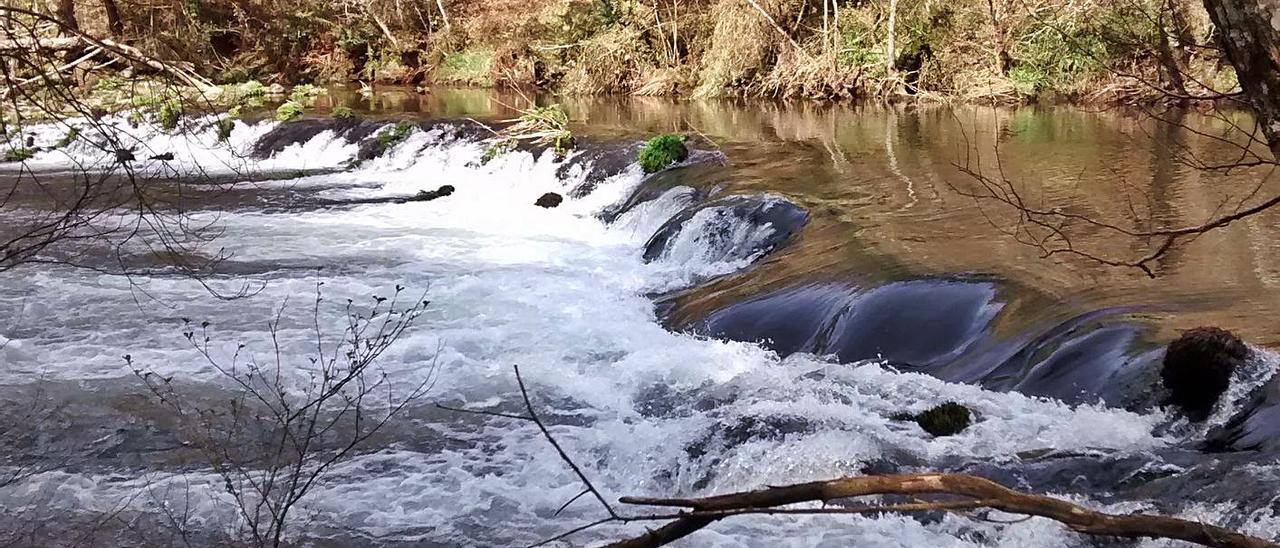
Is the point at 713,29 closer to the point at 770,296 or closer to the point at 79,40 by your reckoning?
the point at 770,296

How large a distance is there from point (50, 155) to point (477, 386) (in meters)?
13.6

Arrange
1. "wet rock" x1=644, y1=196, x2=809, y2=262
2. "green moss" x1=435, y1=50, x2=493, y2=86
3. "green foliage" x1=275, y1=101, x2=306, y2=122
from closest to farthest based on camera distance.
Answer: "wet rock" x1=644, y1=196, x2=809, y2=262 → "green foliage" x1=275, y1=101, x2=306, y2=122 → "green moss" x1=435, y1=50, x2=493, y2=86

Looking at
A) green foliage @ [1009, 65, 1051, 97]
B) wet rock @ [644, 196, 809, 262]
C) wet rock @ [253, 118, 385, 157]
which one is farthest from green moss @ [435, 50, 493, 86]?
wet rock @ [644, 196, 809, 262]

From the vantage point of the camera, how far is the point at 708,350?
6.44 meters

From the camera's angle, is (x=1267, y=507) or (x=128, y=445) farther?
(x=128, y=445)

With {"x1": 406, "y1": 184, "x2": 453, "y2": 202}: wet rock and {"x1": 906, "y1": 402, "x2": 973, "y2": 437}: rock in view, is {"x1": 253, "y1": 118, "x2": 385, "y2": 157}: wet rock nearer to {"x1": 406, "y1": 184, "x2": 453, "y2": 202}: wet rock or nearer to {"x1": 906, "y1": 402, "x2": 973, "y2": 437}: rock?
{"x1": 406, "y1": 184, "x2": 453, "y2": 202}: wet rock

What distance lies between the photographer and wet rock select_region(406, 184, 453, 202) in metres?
12.9

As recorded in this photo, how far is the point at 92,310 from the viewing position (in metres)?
7.81

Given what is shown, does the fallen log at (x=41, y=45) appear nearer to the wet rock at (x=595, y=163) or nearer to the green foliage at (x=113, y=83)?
the green foliage at (x=113, y=83)

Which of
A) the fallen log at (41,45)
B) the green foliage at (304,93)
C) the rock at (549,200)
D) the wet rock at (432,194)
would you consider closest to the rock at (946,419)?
the fallen log at (41,45)

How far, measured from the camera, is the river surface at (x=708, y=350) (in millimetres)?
4430

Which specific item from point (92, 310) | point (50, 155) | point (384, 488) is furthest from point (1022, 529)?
point (50, 155)

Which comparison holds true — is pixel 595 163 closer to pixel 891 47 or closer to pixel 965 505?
pixel 891 47

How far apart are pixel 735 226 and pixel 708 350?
264 cm
